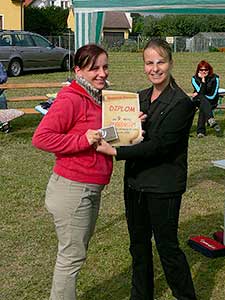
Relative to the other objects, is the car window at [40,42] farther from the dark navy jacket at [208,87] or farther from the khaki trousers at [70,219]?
the khaki trousers at [70,219]

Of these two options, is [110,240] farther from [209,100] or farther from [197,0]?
[209,100]

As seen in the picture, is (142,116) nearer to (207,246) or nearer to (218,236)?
(207,246)

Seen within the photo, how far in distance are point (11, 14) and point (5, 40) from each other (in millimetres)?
13898

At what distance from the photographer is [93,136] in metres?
2.85

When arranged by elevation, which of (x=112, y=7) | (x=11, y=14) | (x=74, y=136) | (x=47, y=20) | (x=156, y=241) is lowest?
(x=156, y=241)

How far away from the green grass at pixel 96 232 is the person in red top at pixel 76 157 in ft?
3.15

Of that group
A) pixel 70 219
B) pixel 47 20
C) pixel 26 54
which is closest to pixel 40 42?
pixel 26 54

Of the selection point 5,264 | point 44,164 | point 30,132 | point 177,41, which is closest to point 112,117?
point 5,264

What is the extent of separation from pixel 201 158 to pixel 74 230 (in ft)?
16.9

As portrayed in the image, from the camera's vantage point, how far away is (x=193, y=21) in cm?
4956

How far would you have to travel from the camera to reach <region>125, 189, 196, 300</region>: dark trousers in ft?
10.7

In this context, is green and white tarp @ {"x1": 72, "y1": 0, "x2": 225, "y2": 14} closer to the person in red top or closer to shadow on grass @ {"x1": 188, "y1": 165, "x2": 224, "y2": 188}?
the person in red top

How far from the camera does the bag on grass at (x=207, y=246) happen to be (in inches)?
177

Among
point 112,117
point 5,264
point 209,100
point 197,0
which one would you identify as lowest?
point 5,264
